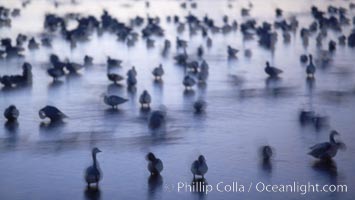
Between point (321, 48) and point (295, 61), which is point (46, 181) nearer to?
point (295, 61)

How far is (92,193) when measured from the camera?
17.6 m

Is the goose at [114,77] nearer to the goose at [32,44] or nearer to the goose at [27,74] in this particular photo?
the goose at [27,74]

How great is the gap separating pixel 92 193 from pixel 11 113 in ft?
27.3

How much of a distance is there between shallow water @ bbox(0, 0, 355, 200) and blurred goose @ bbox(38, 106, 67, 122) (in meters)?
0.33

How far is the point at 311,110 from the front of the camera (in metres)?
26.3

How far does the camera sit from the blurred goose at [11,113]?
2488 centimetres

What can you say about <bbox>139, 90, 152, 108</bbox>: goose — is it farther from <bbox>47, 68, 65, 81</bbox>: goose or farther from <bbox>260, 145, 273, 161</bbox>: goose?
<bbox>260, 145, 273, 161</bbox>: goose

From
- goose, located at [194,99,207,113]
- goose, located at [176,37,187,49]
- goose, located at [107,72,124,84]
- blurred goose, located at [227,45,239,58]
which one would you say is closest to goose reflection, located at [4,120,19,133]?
goose, located at [194,99,207,113]

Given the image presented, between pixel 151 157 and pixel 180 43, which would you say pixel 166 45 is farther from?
pixel 151 157

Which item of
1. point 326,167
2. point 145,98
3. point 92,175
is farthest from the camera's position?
point 145,98

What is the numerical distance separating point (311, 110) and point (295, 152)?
5.64 m

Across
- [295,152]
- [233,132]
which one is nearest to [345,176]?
[295,152]

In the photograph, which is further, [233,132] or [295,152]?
[233,132]

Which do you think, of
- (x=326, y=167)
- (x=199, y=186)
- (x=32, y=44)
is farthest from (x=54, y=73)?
(x=326, y=167)
